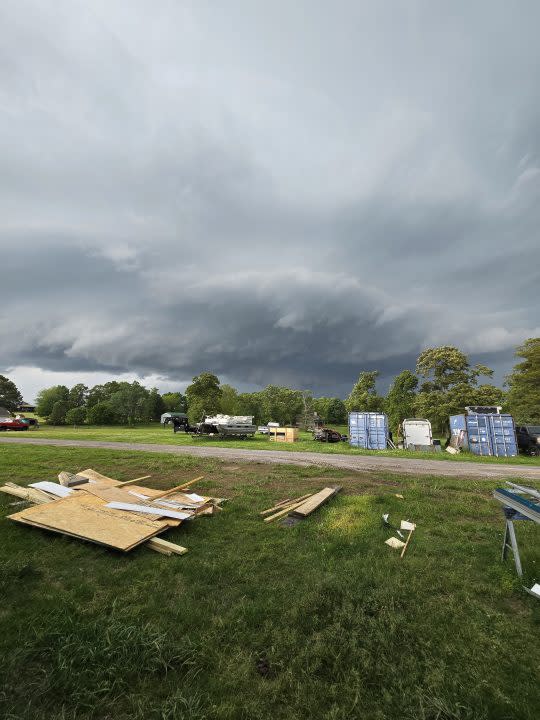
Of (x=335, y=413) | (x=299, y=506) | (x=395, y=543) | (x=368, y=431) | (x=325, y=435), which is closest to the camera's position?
(x=395, y=543)

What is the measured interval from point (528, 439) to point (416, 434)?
8.34 metres

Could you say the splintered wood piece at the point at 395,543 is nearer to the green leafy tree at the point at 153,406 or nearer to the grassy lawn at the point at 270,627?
the grassy lawn at the point at 270,627

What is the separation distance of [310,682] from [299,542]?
139 inches

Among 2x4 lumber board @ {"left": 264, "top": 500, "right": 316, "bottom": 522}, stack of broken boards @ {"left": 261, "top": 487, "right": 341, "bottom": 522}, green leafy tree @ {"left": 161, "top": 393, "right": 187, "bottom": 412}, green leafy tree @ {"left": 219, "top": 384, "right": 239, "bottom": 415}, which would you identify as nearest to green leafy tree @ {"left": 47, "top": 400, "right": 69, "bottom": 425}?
green leafy tree @ {"left": 219, "top": 384, "right": 239, "bottom": 415}

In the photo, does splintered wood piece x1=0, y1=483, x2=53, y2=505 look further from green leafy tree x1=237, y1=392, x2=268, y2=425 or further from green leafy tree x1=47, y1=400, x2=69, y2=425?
green leafy tree x1=47, y1=400, x2=69, y2=425

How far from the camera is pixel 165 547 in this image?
236 inches

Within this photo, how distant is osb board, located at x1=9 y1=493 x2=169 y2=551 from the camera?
5.99m

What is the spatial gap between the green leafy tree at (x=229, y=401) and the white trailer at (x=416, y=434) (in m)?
56.9

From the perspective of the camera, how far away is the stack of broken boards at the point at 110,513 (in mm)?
6074

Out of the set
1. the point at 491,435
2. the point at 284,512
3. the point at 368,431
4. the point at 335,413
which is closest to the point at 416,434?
the point at 368,431

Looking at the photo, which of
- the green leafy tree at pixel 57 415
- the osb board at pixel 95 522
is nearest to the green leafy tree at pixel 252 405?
the green leafy tree at pixel 57 415

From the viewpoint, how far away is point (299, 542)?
260 inches

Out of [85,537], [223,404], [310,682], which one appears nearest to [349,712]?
[310,682]

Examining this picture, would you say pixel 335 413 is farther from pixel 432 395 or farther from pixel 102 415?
pixel 432 395
